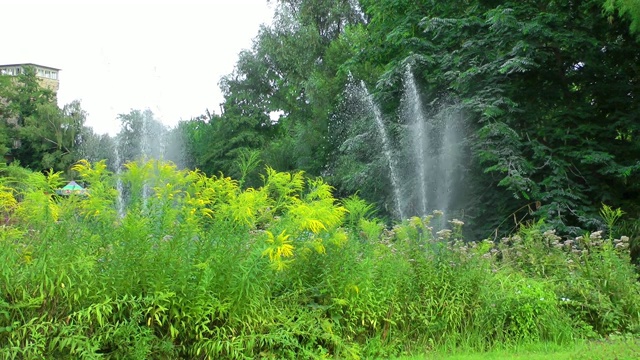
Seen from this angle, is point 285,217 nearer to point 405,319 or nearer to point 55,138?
point 405,319

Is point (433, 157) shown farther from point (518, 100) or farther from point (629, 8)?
point (629, 8)

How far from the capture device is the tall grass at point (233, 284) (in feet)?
13.6

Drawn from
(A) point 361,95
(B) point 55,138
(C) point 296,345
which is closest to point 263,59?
(A) point 361,95

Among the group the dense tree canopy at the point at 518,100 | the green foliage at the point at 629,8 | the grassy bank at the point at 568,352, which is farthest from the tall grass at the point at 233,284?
the green foliage at the point at 629,8

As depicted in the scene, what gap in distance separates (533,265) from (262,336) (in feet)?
12.4

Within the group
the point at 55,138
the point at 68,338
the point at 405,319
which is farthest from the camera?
the point at 55,138

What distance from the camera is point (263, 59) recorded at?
32.2 metres

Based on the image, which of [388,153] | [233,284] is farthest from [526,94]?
[233,284]

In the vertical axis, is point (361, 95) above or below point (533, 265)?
above

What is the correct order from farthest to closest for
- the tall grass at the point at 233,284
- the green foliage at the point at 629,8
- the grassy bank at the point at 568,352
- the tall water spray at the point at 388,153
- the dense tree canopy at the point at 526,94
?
the tall water spray at the point at 388,153, the dense tree canopy at the point at 526,94, the green foliage at the point at 629,8, the grassy bank at the point at 568,352, the tall grass at the point at 233,284

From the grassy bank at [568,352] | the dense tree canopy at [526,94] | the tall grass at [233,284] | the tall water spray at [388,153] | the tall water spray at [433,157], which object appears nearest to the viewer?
the tall grass at [233,284]

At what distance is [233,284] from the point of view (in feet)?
14.5

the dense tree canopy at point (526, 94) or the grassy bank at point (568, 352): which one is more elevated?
the dense tree canopy at point (526, 94)

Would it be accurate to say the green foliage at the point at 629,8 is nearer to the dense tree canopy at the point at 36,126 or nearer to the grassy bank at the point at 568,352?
the grassy bank at the point at 568,352
